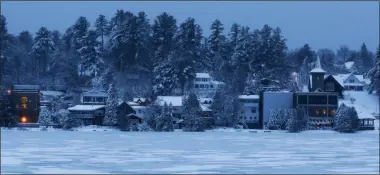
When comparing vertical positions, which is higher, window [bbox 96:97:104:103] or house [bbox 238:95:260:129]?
window [bbox 96:97:104:103]

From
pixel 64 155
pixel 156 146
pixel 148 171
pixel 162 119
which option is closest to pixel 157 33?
pixel 162 119

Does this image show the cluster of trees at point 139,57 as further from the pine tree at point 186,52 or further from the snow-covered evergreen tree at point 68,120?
the snow-covered evergreen tree at point 68,120

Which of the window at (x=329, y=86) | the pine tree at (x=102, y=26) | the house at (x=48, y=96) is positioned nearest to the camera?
the house at (x=48, y=96)

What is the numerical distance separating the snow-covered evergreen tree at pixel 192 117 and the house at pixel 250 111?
20.7 feet

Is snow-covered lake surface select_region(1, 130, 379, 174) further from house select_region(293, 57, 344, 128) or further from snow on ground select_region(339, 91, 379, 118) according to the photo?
snow on ground select_region(339, 91, 379, 118)

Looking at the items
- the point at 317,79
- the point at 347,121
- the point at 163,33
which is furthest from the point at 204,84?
the point at 347,121

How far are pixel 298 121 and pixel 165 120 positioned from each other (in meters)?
11.7

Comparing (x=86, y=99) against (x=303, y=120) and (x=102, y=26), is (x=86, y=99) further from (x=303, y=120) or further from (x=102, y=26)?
(x=303, y=120)

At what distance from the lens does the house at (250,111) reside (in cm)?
6656

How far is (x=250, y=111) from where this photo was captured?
221 ft

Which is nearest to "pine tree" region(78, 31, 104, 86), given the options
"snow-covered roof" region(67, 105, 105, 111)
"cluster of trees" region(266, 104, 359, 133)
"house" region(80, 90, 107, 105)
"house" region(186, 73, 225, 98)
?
"house" region(80, 90, 107, 105)

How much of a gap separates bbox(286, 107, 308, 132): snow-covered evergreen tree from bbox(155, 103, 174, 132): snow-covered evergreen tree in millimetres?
10346

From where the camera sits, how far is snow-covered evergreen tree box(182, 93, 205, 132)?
60188 mm

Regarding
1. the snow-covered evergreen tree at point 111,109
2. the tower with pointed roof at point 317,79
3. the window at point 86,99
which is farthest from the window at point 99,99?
the tower with pointed roof at point 317,79
